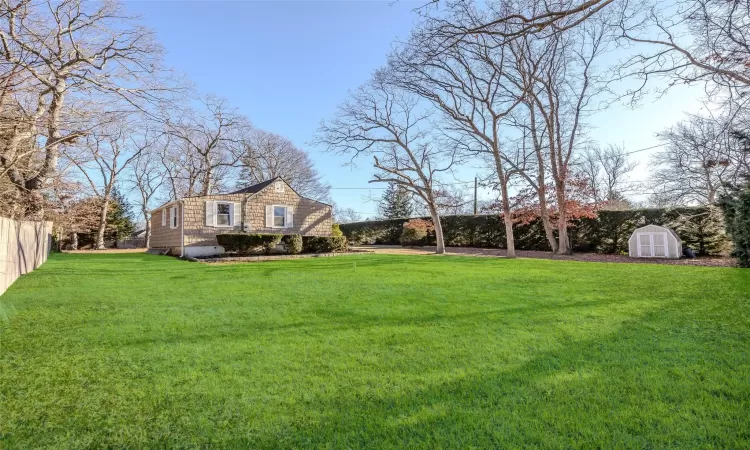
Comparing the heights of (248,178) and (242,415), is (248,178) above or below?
above

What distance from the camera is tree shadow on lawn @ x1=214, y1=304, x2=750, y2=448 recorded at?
1659 millimetres

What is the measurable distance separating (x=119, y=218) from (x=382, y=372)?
3015 cm

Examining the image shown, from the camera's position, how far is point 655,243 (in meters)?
11.9

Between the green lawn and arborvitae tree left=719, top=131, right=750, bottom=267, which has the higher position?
arborvitae tree left=719, top=131, right=750, bottom=267

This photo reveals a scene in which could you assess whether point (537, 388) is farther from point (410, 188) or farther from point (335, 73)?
point (410, 188)

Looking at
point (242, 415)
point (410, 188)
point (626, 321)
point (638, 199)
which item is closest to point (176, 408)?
point (242, 415)

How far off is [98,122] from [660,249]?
15419mm

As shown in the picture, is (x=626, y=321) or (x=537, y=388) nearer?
(x=537, y=388)

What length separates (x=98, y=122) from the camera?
18.6 ft

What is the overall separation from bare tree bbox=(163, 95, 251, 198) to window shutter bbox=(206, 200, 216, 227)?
6731mm

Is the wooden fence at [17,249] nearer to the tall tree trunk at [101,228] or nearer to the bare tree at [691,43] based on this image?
the bare tree at [691,43]

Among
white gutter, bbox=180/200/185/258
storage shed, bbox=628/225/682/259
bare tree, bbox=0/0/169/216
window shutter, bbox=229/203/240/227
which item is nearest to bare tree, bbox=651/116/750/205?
storage shed, bbox=628/225/682/259

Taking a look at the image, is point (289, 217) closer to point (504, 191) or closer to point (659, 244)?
point (504, 191)

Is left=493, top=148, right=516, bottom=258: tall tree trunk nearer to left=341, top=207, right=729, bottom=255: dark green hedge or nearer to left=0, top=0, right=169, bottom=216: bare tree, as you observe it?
left=341, top=207, right=729, bottom=255: dark green hedge
